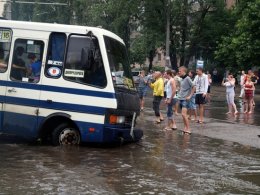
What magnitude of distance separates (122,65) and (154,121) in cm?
617

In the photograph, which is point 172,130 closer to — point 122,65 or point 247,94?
point 122,65

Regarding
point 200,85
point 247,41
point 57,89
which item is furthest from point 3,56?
point 247,41

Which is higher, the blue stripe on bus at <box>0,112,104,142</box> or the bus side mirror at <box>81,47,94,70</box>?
the bus side mirror at <box>81,47,94,70</box>

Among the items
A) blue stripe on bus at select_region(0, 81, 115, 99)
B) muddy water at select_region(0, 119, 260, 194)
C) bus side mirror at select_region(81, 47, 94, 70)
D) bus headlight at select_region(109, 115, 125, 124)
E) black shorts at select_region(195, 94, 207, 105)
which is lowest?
muddy water at select_region(0, 119, 260, 194)

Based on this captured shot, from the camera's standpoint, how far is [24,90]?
11367 mm

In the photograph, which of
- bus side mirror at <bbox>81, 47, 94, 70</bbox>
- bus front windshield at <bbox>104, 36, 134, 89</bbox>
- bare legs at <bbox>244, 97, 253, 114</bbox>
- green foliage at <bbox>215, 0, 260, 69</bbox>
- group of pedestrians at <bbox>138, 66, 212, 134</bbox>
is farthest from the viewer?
green foliage at <bbox>215, 0, 260, 69</bbox>

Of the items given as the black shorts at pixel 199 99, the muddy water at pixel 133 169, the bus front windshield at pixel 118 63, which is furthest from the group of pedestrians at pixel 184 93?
the bus front windshield at pixel 118 63

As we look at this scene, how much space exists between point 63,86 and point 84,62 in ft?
2.30

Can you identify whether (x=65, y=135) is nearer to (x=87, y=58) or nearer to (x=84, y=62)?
(x=84, y=62)

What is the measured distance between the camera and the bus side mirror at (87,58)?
10906 millimetres

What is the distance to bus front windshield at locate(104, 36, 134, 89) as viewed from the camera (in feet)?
36.9

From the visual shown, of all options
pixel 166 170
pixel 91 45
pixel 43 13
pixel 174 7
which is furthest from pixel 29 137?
pixel 43 13

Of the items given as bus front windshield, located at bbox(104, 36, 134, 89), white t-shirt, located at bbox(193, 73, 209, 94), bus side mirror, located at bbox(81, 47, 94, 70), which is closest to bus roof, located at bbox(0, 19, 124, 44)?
bus front windshield, located at bbox(104, 36, 134, 89)

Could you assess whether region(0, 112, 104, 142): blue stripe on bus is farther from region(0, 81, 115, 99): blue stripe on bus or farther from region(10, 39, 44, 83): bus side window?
region(10, 39, 44, 83): bus side window
